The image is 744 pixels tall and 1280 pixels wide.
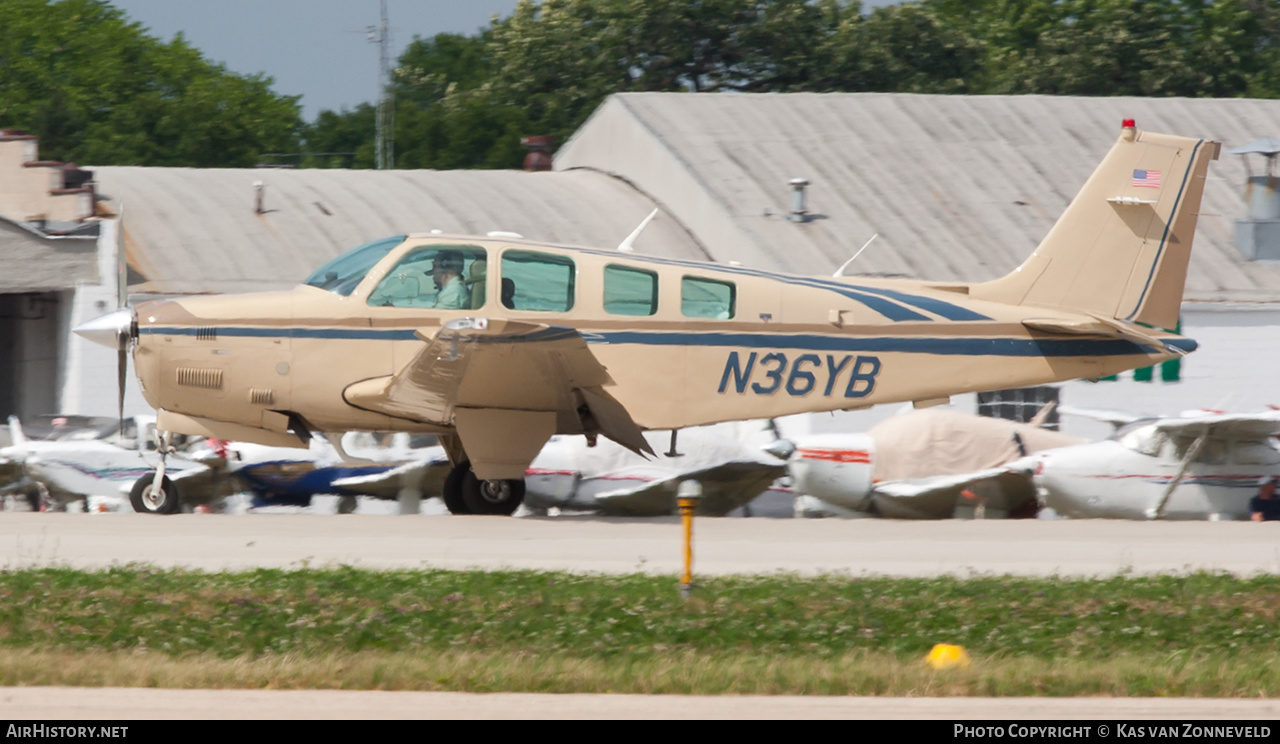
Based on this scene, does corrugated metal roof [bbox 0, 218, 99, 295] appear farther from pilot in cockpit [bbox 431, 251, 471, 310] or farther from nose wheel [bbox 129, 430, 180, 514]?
pilot in cockpit [bbox 431, 251, 471, 310]

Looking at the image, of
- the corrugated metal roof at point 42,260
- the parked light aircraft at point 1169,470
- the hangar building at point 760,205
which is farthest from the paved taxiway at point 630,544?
the hangar building at point 760,205

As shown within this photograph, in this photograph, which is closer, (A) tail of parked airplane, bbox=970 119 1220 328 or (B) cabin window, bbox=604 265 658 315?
(B) cabin window, bbox=604 265 658 315

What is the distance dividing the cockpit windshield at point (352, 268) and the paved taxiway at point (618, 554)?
1.91 metres

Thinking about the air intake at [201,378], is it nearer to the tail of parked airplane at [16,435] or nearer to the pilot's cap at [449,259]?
the pilot's cap at [449,259]

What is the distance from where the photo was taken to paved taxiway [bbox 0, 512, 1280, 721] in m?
6.01

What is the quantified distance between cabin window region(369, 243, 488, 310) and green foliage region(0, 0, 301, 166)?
113ft

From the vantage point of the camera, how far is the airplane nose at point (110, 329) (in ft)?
37.8

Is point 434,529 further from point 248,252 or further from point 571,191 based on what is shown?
point 571,191

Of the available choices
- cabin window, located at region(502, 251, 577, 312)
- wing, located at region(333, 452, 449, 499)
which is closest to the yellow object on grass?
cabin window, located at region(502, 251, 577, 312)

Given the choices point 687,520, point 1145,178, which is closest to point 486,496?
point 687,520

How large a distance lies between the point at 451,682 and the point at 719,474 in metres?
7.19

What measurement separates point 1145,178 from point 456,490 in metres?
6.69

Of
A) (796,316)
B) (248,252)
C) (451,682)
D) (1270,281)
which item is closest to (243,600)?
(451,682)

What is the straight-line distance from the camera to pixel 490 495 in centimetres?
1252
